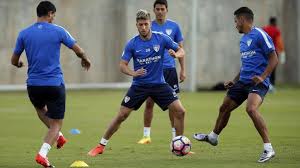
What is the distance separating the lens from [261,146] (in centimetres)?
1559

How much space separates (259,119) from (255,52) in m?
1.01

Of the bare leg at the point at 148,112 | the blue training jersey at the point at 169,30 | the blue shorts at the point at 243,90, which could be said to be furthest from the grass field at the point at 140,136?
the blue training jersey at the point at 169,30

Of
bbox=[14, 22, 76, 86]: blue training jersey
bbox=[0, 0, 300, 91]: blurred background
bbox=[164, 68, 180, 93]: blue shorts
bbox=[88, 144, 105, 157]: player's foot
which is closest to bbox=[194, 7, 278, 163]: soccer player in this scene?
bbox=[88, 144, 105, 157]: player's foot

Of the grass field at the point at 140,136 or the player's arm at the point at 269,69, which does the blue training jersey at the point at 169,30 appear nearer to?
the grass field at the point at 140,136

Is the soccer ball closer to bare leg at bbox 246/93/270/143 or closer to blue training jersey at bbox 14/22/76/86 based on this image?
bare leg at bbox 246/93/270/143

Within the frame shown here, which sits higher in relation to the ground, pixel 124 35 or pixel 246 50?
pixel 246 50

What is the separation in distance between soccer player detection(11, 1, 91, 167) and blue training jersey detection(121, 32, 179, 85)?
142 cm

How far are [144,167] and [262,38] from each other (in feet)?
8.75

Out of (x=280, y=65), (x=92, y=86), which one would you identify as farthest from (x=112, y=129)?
(x=280, y=65)

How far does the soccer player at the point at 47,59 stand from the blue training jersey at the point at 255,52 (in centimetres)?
249

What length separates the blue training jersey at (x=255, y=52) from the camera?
45.3ft

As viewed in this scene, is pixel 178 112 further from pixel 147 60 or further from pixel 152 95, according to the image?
pixel 147 60

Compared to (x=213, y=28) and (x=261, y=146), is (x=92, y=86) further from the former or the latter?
(x=261, y=146)

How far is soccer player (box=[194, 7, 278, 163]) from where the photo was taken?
536 inches
